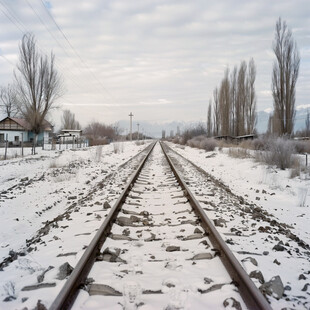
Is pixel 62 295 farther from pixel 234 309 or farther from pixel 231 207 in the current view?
pixel 231 207

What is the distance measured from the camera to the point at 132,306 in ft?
8.90

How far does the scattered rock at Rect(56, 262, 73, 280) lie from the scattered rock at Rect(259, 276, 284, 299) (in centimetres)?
199

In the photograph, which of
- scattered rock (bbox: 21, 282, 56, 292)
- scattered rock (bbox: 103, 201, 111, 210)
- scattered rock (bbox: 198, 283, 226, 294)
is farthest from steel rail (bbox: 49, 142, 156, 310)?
scattered rock (bbox: 103, 201, 111, 210)

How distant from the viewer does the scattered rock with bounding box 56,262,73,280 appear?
131 inches

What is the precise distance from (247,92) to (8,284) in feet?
139

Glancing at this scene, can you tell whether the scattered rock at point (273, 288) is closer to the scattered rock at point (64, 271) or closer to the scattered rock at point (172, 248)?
the scattered rock at point (172, 248)

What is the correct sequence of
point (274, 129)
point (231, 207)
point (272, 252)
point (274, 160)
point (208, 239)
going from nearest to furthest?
1. point (272, 252)
2. point (208, 239)
3. point (231, 207)
4. point (274, 160)
5. point (274, 129)

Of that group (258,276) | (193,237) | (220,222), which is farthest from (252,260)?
(220,222)

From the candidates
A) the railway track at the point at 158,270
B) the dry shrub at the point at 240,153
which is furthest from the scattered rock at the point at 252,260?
the dry shrub at the point at 240,153

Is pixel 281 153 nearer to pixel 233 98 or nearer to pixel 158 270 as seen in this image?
pixel 158 270

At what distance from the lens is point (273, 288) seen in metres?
3.05

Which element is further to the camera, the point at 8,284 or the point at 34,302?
the point at 8,284

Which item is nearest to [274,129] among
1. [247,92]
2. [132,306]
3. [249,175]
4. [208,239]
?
[247,92]

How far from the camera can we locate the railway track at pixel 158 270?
9.08ft
